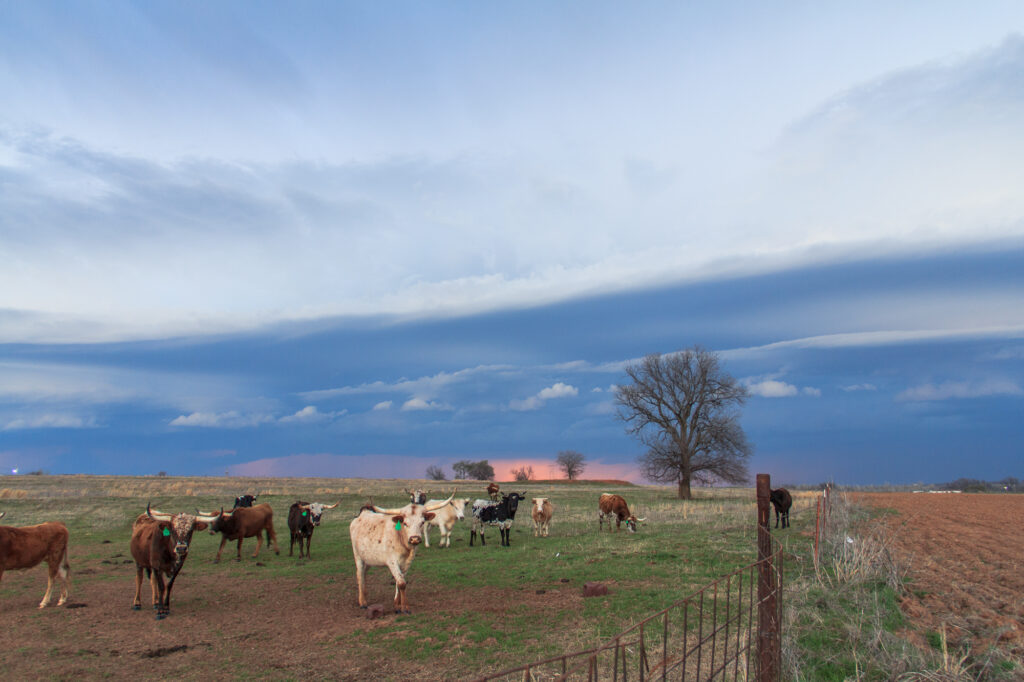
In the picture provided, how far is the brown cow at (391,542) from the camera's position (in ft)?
37.4

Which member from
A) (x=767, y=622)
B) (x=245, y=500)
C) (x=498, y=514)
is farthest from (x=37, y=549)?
(x=767, y=622)

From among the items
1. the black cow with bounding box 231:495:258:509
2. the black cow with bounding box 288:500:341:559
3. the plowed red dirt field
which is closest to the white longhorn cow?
the black cow with bounding box 288:500:341:559

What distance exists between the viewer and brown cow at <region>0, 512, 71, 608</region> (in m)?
11.6

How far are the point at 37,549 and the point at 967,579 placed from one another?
60.2 feet

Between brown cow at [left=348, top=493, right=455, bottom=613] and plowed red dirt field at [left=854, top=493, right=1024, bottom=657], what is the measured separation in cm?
841

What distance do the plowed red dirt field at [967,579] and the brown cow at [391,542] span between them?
27.6 ft

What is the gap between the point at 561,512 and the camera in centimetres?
3114

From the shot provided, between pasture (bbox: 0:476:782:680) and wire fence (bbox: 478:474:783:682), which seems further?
pasture (bbox: 0:476:782:680)

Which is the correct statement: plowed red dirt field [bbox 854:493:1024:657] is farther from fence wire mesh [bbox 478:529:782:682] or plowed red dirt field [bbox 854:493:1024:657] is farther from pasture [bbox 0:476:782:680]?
pasture [bbox 0:476:782:680]

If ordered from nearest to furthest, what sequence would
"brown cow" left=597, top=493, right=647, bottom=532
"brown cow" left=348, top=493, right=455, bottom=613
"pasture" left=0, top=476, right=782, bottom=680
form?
"pasture" left=0, top=476, right=782, bottom=680
"brown cow" left=348, top=493, right=455, bottom=613
"brown cow" left=597, top=493, right=647, bottom=532

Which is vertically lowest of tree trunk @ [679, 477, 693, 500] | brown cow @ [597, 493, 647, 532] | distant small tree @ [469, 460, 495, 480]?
distant small tree @ [469, 460, 495, 480]

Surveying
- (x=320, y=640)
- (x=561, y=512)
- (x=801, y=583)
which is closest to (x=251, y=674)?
(x=320, y=640)

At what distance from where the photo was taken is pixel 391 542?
38.1 feet

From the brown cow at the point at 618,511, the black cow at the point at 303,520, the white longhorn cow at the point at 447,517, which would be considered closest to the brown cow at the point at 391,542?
the black cow at the point at 303,520
